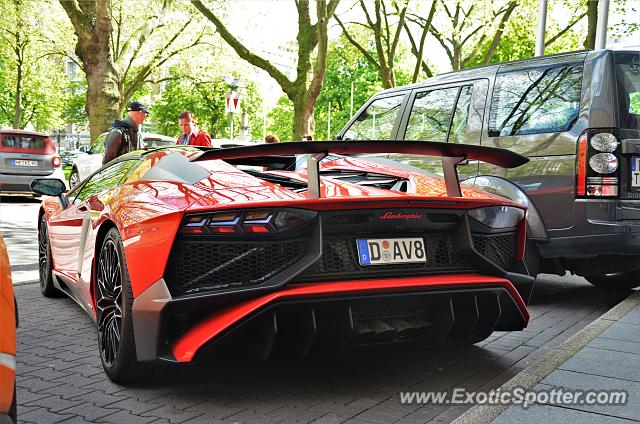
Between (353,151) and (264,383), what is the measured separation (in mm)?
1333

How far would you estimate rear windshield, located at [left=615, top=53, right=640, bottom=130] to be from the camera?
5.58 m

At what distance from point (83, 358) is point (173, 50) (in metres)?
30.3

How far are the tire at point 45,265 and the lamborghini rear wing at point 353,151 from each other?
10.8ft

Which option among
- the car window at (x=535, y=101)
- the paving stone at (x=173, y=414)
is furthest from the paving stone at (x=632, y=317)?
the paving stone at (x=173, y=414)

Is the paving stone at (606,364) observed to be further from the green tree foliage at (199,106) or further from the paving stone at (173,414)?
the green tree foliage at (199,106)

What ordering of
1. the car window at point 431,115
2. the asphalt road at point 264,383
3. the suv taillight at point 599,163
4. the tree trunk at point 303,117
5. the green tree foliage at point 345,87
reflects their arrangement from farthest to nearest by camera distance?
the green tree foliage at point 345,87 → the tree trunk at point 303,117 → the car window at point 431,115 → the suv taillight at point 599,163 → the asphalt road at point 264,383

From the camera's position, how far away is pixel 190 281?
131 inches

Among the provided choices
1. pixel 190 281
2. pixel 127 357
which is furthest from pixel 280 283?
pixel 127 357

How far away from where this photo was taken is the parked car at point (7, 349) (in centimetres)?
198

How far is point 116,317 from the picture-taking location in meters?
3.84

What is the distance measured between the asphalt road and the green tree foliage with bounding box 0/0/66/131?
3114 cm

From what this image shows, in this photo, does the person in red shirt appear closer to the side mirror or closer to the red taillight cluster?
the side mirror

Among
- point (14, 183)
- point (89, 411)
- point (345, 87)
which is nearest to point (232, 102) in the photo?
point (14, 183)

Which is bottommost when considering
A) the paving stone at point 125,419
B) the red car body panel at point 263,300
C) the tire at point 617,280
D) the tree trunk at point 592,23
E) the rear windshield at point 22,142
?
the paving stone at point 125,419
